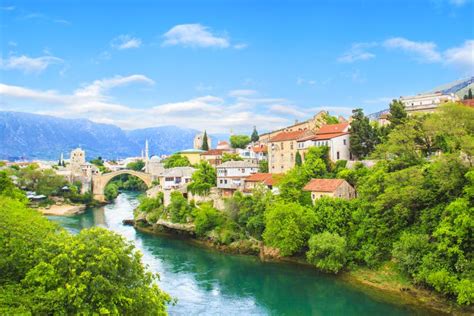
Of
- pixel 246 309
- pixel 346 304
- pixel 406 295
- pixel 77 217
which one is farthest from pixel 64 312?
pixel 77 217

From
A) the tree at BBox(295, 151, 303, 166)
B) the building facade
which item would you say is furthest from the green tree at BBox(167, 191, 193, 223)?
the tree at BBox(295, 151, 303, 166)

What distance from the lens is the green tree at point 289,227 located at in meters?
29.8

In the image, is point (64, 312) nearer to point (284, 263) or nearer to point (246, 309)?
point (246, 309)

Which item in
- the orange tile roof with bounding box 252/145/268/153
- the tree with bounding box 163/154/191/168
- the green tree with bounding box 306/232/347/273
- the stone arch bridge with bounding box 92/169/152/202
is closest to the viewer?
the green tree with bounding box 306/232/347/273

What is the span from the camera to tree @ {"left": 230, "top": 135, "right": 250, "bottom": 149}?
73.1m

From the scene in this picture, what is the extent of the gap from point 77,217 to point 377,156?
145 feet

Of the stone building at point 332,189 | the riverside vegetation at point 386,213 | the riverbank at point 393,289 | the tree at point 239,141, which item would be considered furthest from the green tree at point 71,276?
the tree at point 239,141

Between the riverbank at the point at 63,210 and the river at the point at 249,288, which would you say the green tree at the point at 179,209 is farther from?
the riverbank at the point at 63,210

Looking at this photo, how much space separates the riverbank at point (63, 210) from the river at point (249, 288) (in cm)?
2918

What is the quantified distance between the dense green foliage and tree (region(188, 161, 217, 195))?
28.6 metres

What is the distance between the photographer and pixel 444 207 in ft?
81.4

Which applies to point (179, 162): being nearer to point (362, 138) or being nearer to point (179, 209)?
point (179, 209)

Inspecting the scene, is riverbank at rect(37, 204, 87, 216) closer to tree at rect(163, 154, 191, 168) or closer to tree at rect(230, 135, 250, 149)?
tree at rect(163, 154, 191, 168)

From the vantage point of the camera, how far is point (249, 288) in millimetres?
26656
